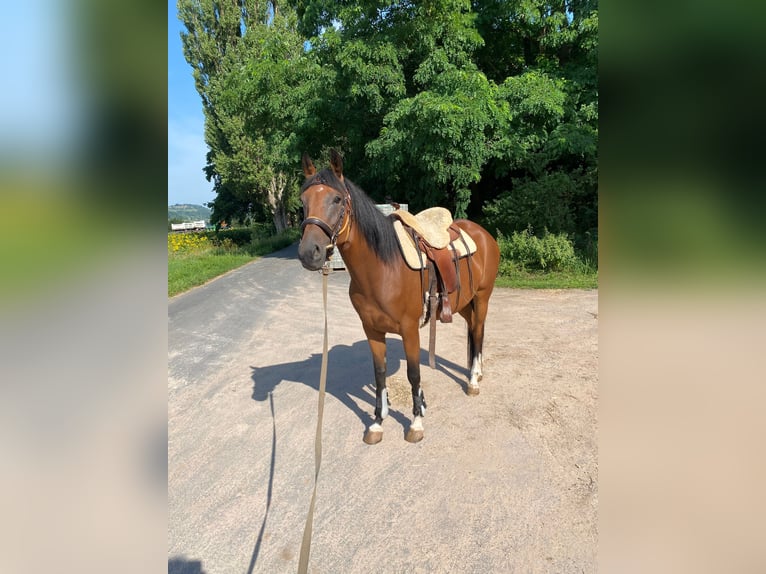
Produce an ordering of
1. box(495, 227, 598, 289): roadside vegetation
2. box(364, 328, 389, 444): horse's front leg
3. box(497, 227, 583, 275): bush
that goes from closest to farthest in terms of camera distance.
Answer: box(364, 328, 389, 444): horse's front leg → box(495, 227, 598, 289): roadside vegetation → box(497, 227, 583, 275): bush

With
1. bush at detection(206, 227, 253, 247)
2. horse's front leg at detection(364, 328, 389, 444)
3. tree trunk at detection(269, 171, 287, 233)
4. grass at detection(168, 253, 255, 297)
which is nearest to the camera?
horse's front leg at detection(364, 328, 389, 444)

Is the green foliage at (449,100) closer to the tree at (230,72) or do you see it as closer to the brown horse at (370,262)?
the tree at (230,72)

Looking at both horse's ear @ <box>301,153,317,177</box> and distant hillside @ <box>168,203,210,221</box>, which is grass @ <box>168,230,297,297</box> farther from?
horse's ear @ <box>301,153,317,177</box>

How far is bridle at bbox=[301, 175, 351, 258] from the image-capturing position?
2383 mm

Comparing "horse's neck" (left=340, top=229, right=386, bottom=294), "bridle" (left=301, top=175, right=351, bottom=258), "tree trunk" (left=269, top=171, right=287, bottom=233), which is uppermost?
"tree trunk" (left=269, top=171, right=287, bottom=233)

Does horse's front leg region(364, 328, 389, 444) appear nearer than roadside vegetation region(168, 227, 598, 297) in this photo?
Yes

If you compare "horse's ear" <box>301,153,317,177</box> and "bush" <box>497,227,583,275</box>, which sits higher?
"horse's ear" <box>301,153,317,177</box>

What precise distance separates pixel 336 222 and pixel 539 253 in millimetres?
8223

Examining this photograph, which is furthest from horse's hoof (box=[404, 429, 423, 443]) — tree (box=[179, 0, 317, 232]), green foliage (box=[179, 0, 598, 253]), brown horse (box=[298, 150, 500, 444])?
tree (box=[179, 0, 317, 232])

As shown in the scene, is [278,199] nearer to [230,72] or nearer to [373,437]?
[230,72]

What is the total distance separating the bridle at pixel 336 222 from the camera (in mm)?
2383
